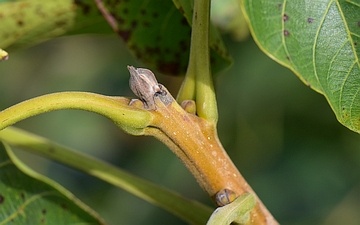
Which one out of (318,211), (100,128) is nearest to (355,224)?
(318,211)

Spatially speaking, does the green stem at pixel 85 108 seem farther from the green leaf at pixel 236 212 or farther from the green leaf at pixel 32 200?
the green leaf at pixel 32 200

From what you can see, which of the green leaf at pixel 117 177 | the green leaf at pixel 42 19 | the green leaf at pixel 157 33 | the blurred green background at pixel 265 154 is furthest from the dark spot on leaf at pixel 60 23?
the blurred green background at pixel 265 154

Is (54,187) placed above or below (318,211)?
above

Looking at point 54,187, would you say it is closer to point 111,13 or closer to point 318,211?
point 111,13

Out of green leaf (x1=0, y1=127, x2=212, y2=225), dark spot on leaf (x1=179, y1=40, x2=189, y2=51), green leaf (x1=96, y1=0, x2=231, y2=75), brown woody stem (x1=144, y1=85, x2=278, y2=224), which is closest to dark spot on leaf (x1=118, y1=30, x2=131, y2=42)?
green leaf (x1=96, y1=0, x2=231, y2=75)

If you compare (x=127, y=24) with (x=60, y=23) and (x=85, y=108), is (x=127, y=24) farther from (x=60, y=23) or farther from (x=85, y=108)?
(x=85, y=108)

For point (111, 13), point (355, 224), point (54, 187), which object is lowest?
point (355, 224)

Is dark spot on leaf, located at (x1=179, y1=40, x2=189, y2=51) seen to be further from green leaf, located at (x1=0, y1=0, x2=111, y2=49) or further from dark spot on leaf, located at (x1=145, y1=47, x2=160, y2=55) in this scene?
green leaf, located at (x1=0, y1=0, x2=111, y2=49)
